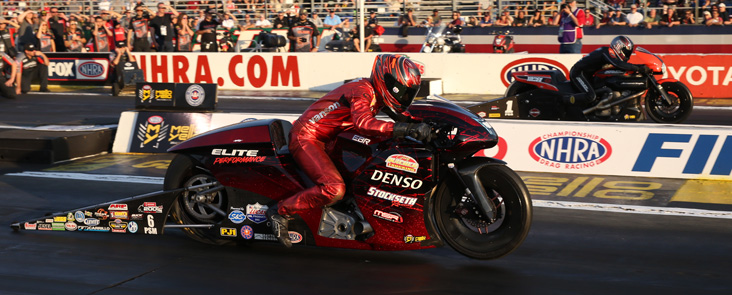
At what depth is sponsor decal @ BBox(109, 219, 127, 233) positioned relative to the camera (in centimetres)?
738

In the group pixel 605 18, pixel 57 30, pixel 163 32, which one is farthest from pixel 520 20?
pixel 57 30

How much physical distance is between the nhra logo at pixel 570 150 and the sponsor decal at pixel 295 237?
17.0 ft

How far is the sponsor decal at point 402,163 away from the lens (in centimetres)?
632

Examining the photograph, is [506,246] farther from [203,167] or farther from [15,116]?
[15,116]

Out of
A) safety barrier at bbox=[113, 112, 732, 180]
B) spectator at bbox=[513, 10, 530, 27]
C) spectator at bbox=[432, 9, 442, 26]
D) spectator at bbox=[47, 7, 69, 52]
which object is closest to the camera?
safety barrier at bbox=[113, 112, 732, 180]

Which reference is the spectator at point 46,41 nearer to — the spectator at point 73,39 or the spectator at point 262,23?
the spectator at point 73,39

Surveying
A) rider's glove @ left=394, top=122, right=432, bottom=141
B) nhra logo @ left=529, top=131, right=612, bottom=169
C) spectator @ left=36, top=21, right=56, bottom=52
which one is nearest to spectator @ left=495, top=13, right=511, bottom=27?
spectator @ left=36, top=21, right=56, bottom=52

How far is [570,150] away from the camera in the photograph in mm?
10938

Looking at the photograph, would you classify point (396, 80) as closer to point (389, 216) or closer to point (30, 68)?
point (389, 216)

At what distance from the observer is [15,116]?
1872 cm

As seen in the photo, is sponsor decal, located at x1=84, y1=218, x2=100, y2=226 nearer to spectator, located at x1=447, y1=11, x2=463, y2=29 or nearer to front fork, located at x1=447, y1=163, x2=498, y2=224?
front fork, located at x1=447, y1=163, x2=498, y2=224

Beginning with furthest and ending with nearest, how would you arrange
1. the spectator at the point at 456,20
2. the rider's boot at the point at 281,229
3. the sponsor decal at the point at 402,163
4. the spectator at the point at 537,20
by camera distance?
the spectator at the point at 456,20
the spectator at the point at 537,20
the rider's boot at the point at 281,229
the sponsor decal at the point at 402,163

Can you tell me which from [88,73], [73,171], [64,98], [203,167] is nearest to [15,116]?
[64,98]

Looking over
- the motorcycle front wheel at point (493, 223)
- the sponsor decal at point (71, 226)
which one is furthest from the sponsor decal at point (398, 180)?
the sponsor decal at point (71, 226)
